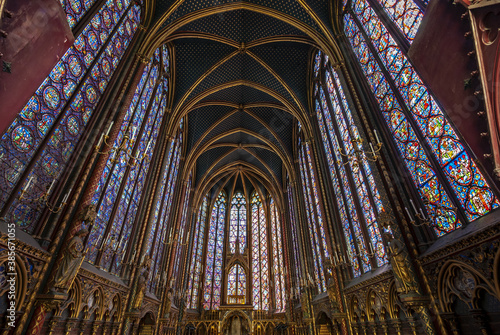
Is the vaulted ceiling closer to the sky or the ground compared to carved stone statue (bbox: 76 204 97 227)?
closer to the sky

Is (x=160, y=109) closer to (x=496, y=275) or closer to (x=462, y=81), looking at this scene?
(x=462, y=81)

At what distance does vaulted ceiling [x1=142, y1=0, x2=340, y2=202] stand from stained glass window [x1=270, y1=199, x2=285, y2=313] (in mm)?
4023

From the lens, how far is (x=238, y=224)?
27.9 m

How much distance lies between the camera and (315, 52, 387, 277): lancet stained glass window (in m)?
8.91

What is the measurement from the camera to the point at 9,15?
3734mm

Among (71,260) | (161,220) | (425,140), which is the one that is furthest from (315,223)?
(71,260)

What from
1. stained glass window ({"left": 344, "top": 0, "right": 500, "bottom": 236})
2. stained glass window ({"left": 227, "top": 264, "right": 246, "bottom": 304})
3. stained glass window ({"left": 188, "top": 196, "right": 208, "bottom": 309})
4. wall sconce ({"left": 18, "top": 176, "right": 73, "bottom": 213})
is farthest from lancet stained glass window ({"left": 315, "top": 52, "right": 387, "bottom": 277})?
stained glass window ({"left": 188, "top": 196, "right": 208, "bottom": 309})

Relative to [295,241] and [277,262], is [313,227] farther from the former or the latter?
[277,262]

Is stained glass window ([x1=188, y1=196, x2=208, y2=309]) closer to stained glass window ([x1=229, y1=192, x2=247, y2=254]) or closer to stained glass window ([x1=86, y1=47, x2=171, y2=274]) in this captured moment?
stained glass window ([x1=229, y1=192, x2=247, y2=254])

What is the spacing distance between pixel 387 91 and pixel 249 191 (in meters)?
22.7

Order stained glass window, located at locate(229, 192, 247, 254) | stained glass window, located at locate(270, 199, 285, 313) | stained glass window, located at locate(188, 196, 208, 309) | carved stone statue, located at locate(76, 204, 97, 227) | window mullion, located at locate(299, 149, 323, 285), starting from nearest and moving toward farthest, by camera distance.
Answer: carved stone statue, located at locate(76, 204, 97, 227), window mullion, located at locate(299, 149, 323, 285), stained glass window, located at locate(188, 196, 208, 309), stained glass window, located at locate(270, 199, 285, 313), stained glass window, located at locate(229, 192, 247, 254)

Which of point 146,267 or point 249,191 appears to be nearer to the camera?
point 146,267

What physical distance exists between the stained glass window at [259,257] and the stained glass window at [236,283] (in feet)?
3.39

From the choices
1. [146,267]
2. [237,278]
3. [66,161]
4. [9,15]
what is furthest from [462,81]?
[237,278]
